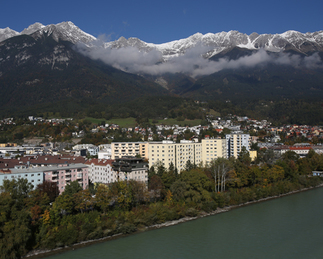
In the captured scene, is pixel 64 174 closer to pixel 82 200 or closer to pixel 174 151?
pixel 82 200

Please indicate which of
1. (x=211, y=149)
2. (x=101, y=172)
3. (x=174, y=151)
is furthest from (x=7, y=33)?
(x=101, y=172)

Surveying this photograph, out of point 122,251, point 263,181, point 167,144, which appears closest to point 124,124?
point 167,144

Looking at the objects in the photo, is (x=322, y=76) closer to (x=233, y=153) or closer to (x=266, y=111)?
(x=266, y=111)

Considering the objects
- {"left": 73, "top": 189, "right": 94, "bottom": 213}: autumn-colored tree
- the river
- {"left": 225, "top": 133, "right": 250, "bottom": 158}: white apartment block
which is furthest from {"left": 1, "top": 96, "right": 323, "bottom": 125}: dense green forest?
{"left": 73, "top": 189, "right": 94, "bottom": 213}: autumn-colored tree

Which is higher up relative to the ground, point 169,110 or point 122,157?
point 169,110

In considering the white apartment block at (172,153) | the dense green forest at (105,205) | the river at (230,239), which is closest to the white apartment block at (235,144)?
the white apartment block at (172,153)
